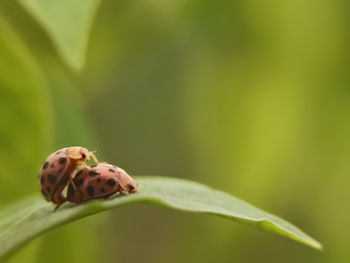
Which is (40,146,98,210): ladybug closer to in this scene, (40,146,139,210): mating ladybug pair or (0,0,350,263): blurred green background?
(40,146,139,210): mating ladybug pair

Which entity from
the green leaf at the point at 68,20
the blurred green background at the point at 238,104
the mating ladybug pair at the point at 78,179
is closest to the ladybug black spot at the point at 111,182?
the mating ladybug pair at the point at 78,179

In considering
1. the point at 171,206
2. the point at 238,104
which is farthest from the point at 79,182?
the point at 238,104

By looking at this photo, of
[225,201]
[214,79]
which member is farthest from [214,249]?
[225,201]

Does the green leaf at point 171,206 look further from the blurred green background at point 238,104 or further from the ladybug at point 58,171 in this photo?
the blurred green background at point 238,104

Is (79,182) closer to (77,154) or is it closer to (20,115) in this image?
(77,154)

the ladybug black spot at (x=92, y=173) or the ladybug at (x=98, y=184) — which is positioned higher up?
the ladybug black spot at (x=92, y=173)

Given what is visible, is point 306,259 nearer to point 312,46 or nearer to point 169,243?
point 169,243
